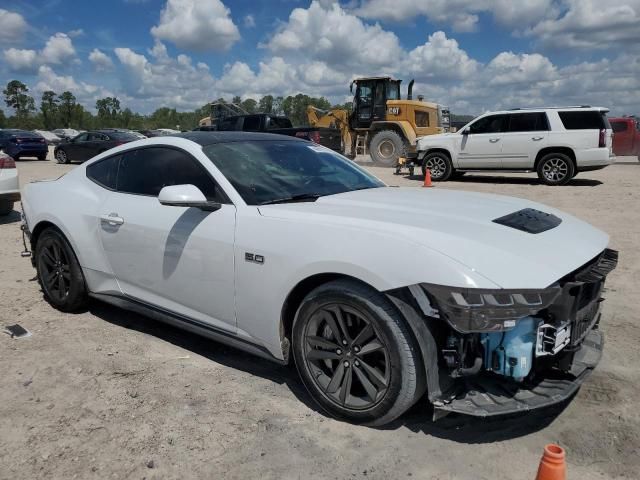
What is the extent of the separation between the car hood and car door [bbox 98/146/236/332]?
1.39 ft

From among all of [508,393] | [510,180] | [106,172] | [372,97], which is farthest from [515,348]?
[372,97]

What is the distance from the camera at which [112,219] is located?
3846 mm

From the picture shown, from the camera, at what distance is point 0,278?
18.9 feet

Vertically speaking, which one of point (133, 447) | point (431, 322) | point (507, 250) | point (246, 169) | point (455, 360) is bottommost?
point (133, 447)

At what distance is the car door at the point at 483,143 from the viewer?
46.5 feet

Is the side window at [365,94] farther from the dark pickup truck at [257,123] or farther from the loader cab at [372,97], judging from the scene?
the dark pickup truck at [257,123]

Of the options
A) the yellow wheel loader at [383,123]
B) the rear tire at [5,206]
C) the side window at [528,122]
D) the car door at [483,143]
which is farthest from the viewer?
the yellow wheel loader at [383,123]

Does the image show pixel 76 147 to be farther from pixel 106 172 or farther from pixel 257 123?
pixel 106 172

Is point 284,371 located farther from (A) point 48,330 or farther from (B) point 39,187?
(B) point 39,187

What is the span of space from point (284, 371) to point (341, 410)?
2.63 ft

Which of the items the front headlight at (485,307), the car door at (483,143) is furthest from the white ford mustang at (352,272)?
the car door at (483,143)

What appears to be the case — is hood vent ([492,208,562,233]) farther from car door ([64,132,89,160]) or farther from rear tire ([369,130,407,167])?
car door ([64,132,89,160])

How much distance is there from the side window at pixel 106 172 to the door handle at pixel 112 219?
0.27 meters

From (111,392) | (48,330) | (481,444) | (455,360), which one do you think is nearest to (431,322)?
(455,360)
